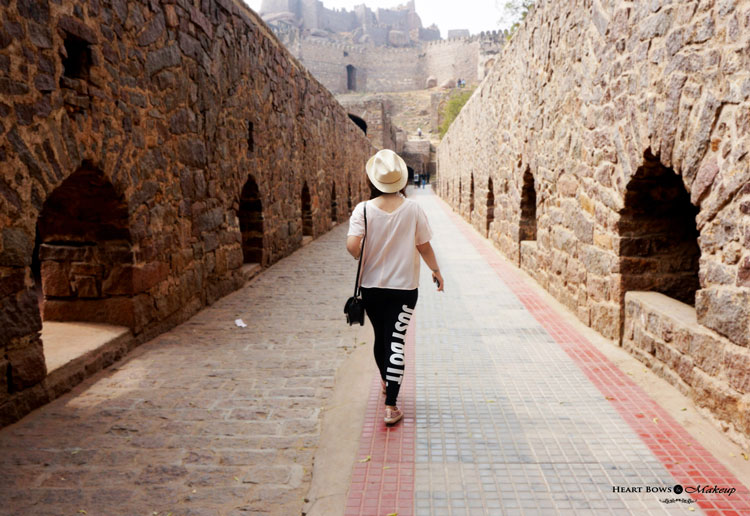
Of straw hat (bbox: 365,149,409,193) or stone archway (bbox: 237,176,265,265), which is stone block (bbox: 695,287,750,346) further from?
stone archway (bbox: 237,176,265,265)

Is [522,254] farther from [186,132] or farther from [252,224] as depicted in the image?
[186,132]

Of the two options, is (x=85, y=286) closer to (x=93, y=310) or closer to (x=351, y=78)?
(x=93, y=310)

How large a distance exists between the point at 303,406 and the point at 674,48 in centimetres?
332

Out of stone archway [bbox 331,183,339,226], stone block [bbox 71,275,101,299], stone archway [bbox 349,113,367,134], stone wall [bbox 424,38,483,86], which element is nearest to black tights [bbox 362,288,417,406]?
stone block [bbox 71,275,101,299]

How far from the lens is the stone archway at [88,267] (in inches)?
183

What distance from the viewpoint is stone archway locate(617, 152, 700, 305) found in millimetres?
4570

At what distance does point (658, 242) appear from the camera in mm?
4660

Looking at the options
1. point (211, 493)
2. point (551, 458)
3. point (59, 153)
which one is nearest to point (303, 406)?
point (211, 493)

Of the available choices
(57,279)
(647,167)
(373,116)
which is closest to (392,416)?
(647,167)

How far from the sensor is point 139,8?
4.84m

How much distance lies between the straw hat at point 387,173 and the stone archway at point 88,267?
2.39 meters

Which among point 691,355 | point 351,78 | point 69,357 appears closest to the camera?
A: point 691,355

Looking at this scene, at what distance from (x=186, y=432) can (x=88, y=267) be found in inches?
86.3

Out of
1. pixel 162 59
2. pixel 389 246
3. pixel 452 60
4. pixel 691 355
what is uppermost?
pixel 452 60
